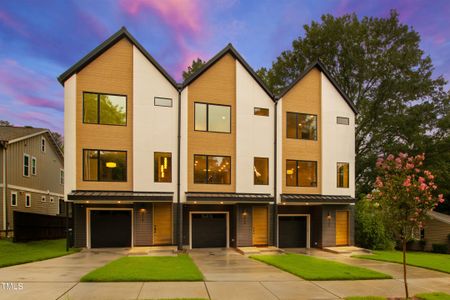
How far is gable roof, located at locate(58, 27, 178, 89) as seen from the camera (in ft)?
58.0

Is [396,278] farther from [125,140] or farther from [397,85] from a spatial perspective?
[397,85]

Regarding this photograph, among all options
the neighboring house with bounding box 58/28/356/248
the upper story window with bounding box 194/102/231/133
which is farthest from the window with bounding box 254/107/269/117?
the upper story window with bounding box 194/102/231/133

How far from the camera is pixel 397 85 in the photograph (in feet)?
93.1

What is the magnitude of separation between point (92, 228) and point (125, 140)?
215 inches

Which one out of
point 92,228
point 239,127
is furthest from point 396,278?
point 92,228

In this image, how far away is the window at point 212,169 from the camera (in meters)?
19.4

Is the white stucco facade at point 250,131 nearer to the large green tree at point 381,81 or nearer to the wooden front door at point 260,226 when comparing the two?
the wooden front door at point 260,226

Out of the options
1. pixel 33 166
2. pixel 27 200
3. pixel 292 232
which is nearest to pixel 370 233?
pixel 292 232

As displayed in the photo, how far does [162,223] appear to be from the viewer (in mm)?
18922

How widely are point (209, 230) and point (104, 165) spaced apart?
24.6 feet

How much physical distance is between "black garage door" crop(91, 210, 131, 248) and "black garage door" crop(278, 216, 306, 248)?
9935 millimetres

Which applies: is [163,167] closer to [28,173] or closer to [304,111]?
[304,111]

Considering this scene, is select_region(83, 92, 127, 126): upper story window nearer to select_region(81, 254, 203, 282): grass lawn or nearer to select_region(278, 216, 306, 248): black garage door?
select_region(81, 254, 203, 282): grass lawn

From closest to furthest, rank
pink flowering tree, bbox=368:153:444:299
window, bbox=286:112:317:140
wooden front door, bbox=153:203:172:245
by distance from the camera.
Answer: pink flowering tree, bbox=368:153:444:299
wooden front door, bbox=153:203:172:245
window, bbox=286:112:317:140
